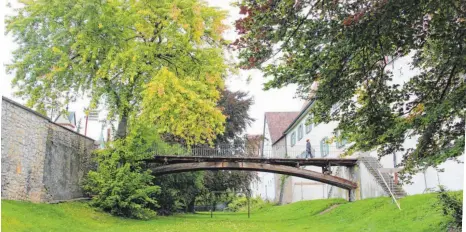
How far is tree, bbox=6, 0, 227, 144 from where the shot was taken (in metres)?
6.97

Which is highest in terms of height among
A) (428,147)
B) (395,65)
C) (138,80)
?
(138,80)

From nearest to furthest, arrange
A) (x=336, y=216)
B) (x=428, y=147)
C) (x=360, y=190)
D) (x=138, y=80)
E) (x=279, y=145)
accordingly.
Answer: (x=428, y=147), (x=138, y=80), (x=336, y=216), (x=360, y=190), (x=279, y=145)

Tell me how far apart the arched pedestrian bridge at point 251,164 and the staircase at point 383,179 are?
751 millimetres

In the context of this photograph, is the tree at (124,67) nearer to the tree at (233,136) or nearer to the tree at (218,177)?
the tree at (218,177)

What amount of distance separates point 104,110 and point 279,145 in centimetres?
1482

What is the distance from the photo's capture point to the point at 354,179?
45.8ft

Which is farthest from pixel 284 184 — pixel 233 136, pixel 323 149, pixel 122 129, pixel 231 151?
pixel 122 129

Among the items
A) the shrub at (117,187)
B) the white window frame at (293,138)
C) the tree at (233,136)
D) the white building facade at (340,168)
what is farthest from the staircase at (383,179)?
the white window frame at (293,138)

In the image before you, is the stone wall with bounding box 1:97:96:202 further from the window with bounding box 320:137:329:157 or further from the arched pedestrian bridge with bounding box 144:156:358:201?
the window with bounding box 320:137:329:157

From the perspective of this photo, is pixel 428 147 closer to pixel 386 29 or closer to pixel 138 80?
pixel 386 29

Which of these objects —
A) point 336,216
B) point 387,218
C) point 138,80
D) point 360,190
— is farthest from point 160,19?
point 360,190

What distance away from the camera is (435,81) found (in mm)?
4320

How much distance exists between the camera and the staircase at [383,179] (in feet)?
34.2

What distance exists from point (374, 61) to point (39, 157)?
238 inches
